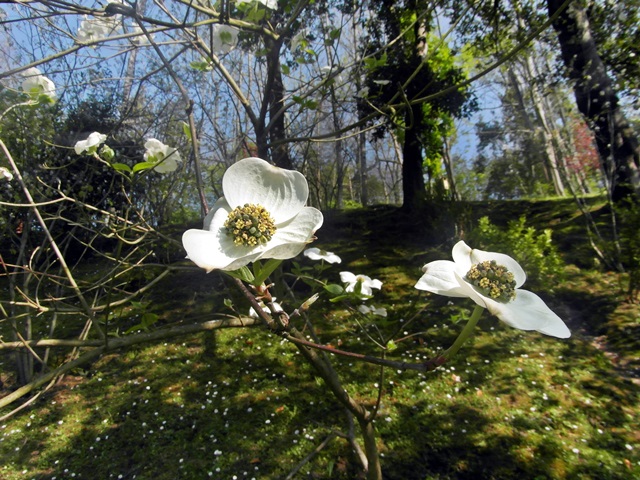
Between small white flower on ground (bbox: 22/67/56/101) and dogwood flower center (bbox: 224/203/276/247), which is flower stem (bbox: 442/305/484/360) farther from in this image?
small white flower on ground (bbox: 22/67/56/101)

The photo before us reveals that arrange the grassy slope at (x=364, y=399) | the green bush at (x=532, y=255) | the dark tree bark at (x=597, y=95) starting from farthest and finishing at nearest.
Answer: the dark tree bark at (x=597, y=95) < the green bush at (x=532, y=255) < the grassy slope at (x=364, y=399)

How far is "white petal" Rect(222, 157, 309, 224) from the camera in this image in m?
0.78

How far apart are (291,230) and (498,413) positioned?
85.8 inches

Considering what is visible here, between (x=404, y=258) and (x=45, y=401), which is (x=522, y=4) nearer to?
(x=404, y=258)

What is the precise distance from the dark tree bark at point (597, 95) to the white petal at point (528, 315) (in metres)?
4.19

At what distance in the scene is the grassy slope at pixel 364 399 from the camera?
1989 millimetres

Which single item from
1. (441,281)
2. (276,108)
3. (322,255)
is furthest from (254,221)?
(276,108)

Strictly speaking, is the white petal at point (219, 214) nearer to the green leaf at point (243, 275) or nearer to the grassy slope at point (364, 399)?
the green leaf at point (243, 275)

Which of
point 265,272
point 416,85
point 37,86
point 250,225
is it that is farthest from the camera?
point 416,85

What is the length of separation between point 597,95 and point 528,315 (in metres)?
4.72

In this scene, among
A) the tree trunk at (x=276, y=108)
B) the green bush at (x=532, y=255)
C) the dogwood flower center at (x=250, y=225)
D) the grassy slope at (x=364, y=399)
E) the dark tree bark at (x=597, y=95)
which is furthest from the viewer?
the dark tree bark at (x=597, y=95)

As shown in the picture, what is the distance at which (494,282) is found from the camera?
75cm

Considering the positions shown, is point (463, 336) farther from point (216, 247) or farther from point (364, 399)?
point (364, 399)

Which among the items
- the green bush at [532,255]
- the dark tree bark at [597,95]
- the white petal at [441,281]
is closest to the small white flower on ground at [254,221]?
the white petal at [441,281]
